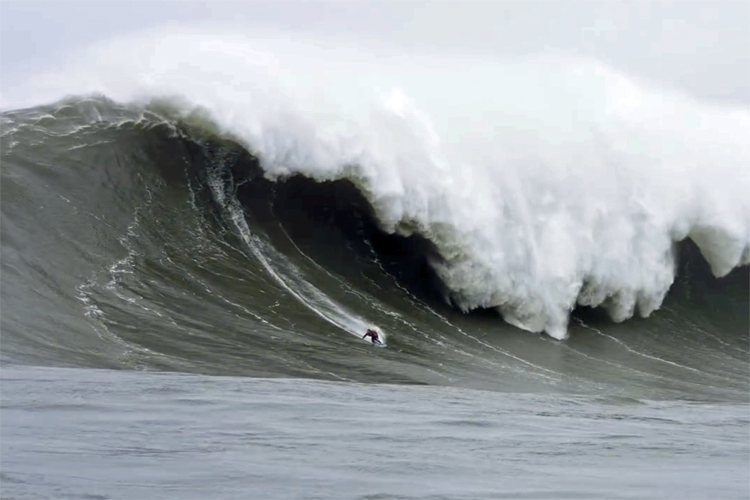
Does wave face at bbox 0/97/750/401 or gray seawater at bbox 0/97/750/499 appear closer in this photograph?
gray seawater at bbox 0/97/750/499

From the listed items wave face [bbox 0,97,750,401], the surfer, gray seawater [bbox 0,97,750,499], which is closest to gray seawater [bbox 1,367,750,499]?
gray seawater [bbox 0,97,750,499]

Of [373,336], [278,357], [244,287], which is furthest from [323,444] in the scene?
[244,287]

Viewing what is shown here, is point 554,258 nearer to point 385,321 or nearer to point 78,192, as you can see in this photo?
point 385,321

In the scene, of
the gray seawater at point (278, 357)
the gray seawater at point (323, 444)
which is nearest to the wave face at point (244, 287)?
the gray seawater at point (278, 357)

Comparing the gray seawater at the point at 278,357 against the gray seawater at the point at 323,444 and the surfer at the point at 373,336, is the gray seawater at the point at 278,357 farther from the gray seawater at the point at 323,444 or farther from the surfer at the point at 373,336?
the surfer at the point at 373,336

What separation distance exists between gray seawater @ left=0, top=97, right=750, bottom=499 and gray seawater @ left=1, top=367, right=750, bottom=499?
0.11 feet

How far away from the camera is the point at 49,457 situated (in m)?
7.00

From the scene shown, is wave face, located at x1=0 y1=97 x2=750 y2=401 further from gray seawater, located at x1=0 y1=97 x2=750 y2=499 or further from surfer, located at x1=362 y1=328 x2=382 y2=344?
surfer, located at x1=362 y1=328 x2=382 y2=344

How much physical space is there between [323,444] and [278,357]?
441 centimetres

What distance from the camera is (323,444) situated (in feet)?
26.7

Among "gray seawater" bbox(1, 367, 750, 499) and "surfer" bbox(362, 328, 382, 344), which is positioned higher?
"surfer" bbox(362, 328, 382, 344)

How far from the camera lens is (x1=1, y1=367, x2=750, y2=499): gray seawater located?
22.6 ft

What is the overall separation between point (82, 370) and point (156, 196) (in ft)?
22.7

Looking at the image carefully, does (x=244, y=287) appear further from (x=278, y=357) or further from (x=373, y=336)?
(x=278, y=357)
